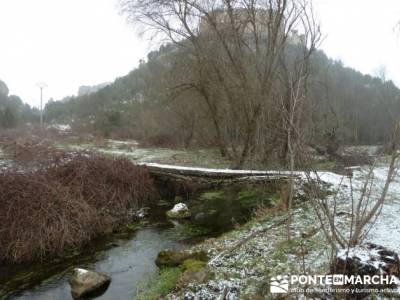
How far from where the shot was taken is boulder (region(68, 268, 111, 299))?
525 centimetres

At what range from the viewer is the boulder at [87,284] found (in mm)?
5250

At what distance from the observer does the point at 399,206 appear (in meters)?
7.59

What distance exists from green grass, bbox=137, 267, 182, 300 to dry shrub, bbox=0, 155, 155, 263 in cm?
274

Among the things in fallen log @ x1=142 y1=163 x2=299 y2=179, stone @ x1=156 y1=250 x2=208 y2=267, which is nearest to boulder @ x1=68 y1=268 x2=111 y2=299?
stone @ x1=156 y1=250 x2=208 y2=267

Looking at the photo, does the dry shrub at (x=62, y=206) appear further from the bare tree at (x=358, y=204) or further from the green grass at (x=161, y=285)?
the bare tree at (x=358, y=204)

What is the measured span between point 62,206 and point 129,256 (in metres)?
2.35

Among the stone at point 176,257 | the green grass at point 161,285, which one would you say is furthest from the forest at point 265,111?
the green grass at point 161,285

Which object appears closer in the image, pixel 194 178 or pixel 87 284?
pixel 87 284

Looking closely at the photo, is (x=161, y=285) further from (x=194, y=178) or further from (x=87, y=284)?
(x=194, y=178)

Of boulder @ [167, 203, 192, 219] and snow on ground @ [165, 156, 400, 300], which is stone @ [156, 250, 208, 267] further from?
boulder @ [167, 203, 192, 219]

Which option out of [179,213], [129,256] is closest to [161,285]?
[129,256]

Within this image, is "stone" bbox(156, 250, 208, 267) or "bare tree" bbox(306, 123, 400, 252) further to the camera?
"stone" bbox(156, 250, 208, 267)

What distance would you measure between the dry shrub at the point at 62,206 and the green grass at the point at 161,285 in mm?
2737

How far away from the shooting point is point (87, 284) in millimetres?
5336
